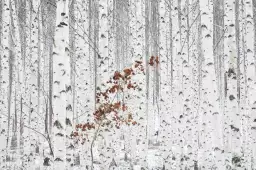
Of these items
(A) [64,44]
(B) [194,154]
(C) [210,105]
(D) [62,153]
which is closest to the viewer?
(D) [62,153]

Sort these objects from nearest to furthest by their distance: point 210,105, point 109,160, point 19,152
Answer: point 210,105 → point 109,160 → point 19,152

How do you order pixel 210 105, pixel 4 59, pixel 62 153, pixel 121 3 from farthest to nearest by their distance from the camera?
pixel 121 3 → pixel 4 59 → pixel 210 105 → pixel 62 153

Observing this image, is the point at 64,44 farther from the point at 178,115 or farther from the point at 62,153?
the point at 178,115

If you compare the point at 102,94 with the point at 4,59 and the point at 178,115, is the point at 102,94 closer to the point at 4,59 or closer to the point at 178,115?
the point at 178,115

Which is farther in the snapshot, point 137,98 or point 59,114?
point 137,98

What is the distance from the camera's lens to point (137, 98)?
13.7 m

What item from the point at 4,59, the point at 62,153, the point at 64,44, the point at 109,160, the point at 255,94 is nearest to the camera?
the point at 62,153

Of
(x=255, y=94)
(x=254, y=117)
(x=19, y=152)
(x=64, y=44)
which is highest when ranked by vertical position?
(x=64, y=44)

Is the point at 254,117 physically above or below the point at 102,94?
below

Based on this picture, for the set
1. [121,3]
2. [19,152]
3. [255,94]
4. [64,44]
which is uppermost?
[121,3]

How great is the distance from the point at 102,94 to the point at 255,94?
3.75 m

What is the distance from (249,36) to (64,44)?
524 cm

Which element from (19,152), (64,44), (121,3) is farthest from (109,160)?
(121,3)

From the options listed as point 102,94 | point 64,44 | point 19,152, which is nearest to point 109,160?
point 102,94
